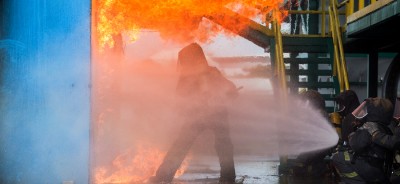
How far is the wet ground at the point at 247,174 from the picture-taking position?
759cm

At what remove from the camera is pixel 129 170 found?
27.5 ft

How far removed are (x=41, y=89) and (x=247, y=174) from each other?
4.94 meters

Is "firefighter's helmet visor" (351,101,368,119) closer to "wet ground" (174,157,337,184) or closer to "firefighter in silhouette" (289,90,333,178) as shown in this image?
"wet ground" (174,157,337,184)

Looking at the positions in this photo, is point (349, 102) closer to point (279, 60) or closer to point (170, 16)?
point (279, 60)

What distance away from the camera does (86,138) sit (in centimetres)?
426

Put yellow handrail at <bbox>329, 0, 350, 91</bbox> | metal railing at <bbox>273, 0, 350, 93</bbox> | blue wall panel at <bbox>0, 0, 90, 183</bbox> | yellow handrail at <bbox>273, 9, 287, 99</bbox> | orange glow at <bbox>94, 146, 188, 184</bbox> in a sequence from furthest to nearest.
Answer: yellow handrail at <bbox>329, 0, 350, 91</bbox> → metal railing at <bbox>273, 0, 350, 93</bbox> → yellow handrail at <bbox>273, 9, 287, 99</bbox> → orange glow at <bbox>94, 146, 188, 184</bbox> → blue wall panel at <bbox>0, 0, 90, 183</bbox>

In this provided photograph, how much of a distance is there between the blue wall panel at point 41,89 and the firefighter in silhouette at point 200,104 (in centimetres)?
329

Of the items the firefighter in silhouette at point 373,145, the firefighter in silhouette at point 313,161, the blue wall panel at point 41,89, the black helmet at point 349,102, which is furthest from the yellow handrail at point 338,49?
the blue wall panel at point 41,89

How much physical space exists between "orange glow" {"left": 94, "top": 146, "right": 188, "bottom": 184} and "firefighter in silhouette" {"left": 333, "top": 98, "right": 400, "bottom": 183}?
3112 mm

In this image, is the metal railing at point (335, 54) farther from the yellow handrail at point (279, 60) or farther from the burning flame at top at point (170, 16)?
the burning flame at top at point (170, 16)

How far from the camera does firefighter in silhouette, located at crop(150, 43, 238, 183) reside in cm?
746

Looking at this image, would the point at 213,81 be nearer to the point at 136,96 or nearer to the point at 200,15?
the point at 200,15

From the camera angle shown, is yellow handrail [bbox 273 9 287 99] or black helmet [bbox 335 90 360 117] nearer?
black helmet [bbox 335 90 360 117]

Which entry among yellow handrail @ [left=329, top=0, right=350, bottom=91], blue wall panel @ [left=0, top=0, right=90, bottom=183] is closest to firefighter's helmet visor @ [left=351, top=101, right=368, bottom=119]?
blue wall panel @ [left=0, top=0, right=90, bottom=183]
